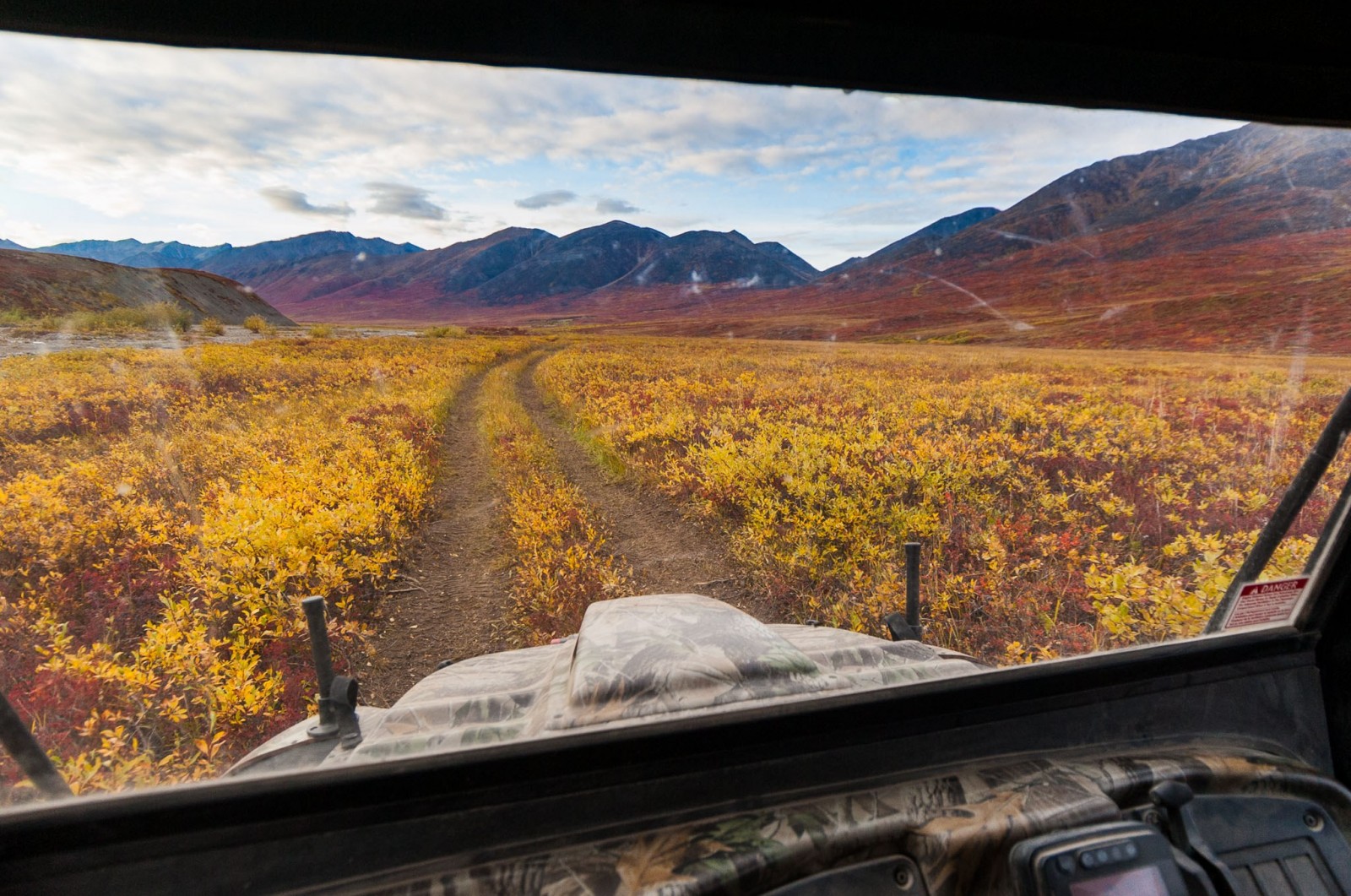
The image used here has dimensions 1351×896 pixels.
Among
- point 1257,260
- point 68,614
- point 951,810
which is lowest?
point 951,810

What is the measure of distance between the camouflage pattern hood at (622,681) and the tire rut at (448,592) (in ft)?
2.64

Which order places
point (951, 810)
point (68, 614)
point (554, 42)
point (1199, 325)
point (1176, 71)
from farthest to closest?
point (1199, 325) → point (68, 614) → point (951, 810) → point (1176, 71) → point (554, 42)

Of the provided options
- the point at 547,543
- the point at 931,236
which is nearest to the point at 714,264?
the point at 931,236

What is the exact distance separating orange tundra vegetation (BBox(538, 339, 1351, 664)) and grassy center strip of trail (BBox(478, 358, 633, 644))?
2.30 ft

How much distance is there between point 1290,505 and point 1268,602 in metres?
0.38

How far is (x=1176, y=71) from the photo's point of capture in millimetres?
1163

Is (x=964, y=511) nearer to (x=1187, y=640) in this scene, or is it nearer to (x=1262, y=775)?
(x=1187, y=640)

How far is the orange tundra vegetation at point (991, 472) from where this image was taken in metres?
2.71

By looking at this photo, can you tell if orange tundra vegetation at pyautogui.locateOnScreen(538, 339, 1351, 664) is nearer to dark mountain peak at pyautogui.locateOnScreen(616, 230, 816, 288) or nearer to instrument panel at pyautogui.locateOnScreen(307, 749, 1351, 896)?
instrument panel at pyautogui.locateOnScreen(307, 749, 1351, 896)

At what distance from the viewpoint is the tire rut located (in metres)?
2.39

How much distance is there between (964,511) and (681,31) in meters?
3.81

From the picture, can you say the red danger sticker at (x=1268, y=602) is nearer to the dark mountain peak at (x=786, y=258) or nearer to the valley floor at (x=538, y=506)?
the valley floor at (x=538, y=506)

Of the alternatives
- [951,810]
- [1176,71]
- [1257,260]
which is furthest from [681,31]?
[1257,260]

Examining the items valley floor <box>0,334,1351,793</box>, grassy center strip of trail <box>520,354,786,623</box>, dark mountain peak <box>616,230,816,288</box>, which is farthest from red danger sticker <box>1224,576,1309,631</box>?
dark mountain peak <box>616,230,816,288</box>
